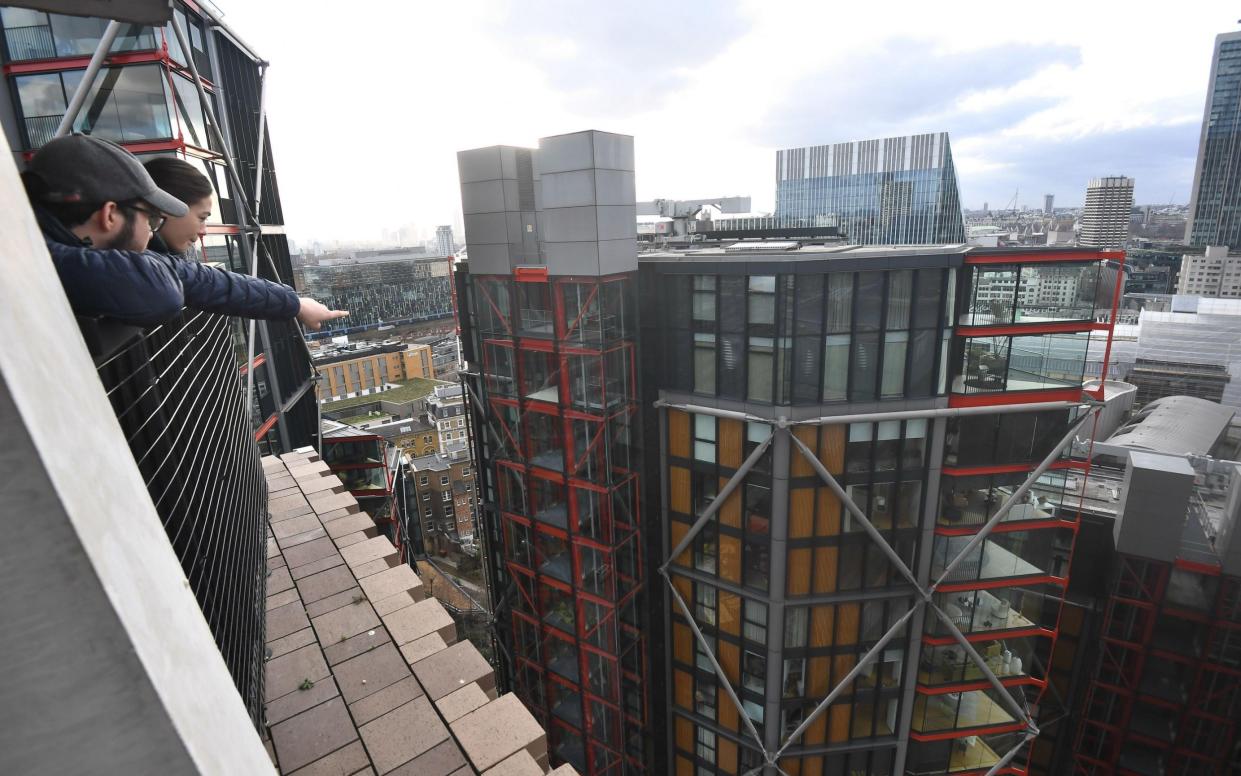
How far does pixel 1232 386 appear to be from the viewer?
146ft

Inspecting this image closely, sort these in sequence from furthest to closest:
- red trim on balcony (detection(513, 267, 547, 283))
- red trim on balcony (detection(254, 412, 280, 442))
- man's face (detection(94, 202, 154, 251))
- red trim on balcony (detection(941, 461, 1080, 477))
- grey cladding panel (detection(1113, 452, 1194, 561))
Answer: grey cladding panel (detection(1113, 452, 1194, 561)) → red trim on balcony (detection(254, 412, 280, 442)) → red trim on balcony (detection(513, 267, 547, 283)) → red trim on balcony (detection(941, 461, 1080, 477)) → man's face (detection(94, 202, 154, 251))

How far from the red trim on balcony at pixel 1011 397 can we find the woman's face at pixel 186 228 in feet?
54.3

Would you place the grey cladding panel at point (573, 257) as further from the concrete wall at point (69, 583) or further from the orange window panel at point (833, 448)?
the concrete wall at point (69, 583)

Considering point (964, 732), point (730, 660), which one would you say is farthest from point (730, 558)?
point (964, 732)

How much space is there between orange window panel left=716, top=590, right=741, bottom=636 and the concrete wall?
1765 cm

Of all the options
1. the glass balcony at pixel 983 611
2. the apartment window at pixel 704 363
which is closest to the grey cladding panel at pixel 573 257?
the apartment window at pixel 704 363

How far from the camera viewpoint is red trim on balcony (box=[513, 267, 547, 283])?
16.1 m

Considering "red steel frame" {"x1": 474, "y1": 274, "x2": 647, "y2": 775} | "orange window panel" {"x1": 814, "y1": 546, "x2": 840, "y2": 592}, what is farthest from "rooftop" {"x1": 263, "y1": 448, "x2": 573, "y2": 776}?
"orange window panel" {"x1": 814, "y1": 546, "x2": 840, "y2": 592}

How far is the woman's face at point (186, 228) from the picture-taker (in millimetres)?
3760

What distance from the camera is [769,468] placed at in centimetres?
1605

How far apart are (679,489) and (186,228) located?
1564cm

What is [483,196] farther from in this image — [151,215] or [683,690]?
[683,690]

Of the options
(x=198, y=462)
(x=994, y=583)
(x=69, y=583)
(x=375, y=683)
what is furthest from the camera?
→ (x=994, y=583)

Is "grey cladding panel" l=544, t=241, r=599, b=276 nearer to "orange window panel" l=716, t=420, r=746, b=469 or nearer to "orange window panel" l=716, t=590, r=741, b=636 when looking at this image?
"orange window panel" l=716, t=420, r=746, b=469
